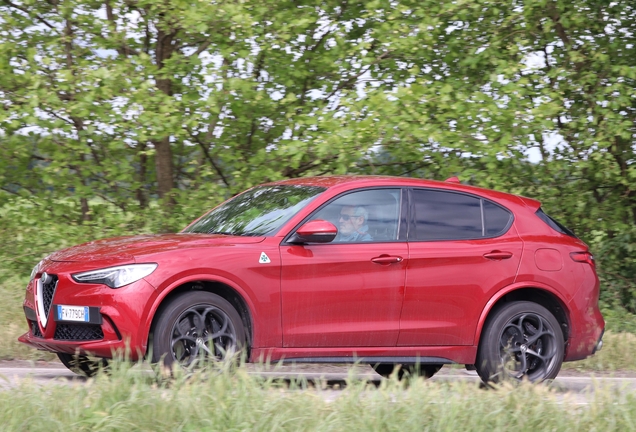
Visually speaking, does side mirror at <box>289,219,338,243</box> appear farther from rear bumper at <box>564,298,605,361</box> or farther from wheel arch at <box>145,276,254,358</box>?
rear bumper at <box>564,298,605,361</box>

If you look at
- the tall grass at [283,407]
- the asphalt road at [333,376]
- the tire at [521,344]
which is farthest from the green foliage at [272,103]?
the tall grass at [283,407]

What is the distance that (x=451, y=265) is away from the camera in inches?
307

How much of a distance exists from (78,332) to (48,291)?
1.46ft

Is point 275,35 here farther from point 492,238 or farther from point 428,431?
point 428,431

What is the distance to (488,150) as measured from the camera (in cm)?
1257

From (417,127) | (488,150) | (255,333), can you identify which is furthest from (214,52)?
(255,333)

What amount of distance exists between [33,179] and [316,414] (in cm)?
878

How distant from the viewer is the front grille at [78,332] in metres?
6.80

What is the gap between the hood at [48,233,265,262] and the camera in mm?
6949

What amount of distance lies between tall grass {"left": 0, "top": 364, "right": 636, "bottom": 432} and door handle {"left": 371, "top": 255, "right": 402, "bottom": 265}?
170 centimetres

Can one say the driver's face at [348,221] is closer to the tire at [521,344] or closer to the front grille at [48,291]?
the tire at [521,344]

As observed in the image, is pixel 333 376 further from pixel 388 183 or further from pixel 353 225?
pixel 388 183

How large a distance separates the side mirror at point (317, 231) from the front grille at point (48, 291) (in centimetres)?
177

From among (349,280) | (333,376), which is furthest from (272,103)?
(349,280)
